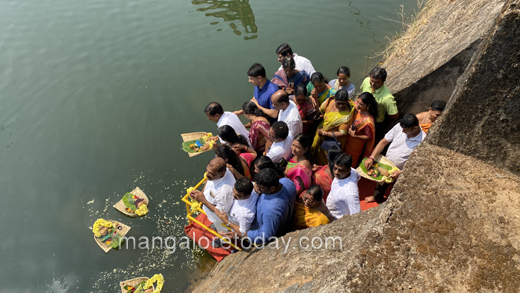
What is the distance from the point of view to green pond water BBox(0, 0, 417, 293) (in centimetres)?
485

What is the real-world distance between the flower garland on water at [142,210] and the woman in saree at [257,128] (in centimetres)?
232

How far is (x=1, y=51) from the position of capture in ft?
28.2

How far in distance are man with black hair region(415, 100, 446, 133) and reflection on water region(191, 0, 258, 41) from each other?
21.5 ft

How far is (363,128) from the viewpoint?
3.85 meters

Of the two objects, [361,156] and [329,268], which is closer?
[329,268]

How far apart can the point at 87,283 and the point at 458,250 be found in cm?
→ 510

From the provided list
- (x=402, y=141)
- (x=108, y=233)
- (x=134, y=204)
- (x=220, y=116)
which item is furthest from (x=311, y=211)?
(x=108, y=233)

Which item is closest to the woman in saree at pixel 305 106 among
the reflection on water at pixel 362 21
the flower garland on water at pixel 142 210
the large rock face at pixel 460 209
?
the large rock face at pixel 460 209

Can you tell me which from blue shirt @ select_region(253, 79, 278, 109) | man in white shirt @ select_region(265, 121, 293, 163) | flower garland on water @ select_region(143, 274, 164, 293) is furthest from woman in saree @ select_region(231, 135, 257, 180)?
flower garland on water @ select_region(143, 274, 164, 293)

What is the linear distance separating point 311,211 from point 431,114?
6.55ft

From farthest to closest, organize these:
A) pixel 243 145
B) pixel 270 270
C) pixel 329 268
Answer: pixel 243 145 → pixel 270 270 → pixel 329 268

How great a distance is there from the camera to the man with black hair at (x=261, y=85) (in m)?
4.58

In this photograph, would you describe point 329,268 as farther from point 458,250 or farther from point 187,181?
point 187,181

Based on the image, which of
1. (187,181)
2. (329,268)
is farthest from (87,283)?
(329,268)
